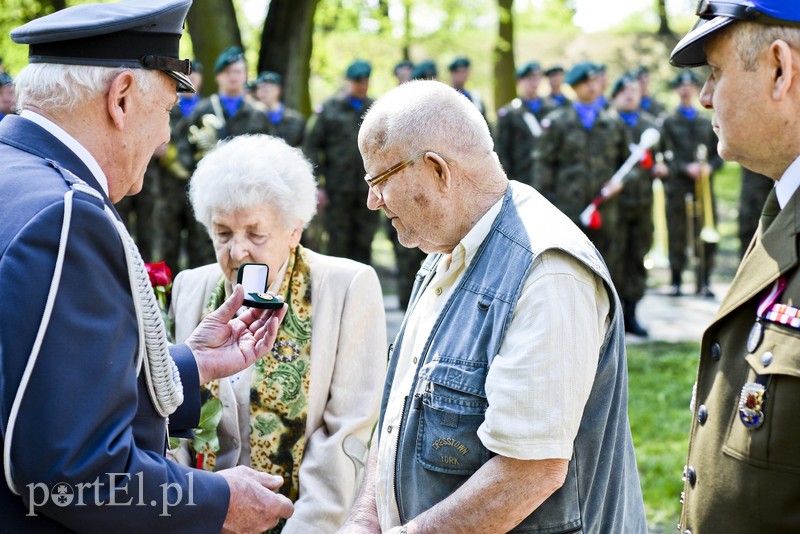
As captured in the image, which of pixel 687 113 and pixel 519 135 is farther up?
pixel 687 113

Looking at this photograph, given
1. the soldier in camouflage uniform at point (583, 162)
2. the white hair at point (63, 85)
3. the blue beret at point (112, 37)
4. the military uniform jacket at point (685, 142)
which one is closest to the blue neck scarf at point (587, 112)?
the soldier in camouflage uniform at point (583, 162)

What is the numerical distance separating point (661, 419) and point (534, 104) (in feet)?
24.4

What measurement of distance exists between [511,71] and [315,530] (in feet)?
64.5

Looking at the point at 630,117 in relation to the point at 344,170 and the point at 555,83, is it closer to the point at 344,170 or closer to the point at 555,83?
the point at 555,83

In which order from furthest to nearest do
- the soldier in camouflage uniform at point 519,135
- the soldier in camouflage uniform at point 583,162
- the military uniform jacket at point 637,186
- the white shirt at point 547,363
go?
the soldier in camouflage uniform at point 519,135 < the military uniform jacket at point 637,186 < the soldier in camouflage uniform at point 583,162 < the white shirt at point 547,363

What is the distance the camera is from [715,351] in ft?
7.64

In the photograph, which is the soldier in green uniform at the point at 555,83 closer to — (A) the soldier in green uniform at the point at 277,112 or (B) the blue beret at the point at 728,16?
(A) the soldier in green uniform at the point at 277,112

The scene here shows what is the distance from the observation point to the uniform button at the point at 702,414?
2328mm

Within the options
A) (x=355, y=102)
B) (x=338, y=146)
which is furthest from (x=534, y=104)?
(x=338, y=146)

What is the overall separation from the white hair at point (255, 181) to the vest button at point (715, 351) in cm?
161

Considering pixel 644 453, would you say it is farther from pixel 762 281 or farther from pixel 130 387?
pixel 130 387

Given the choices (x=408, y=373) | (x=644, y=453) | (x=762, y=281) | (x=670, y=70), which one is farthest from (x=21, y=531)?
(x=670, y=70)

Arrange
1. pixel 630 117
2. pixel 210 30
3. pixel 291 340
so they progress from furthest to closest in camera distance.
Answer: pixel 210 30 < pixel 630 117 < pixel 291 340

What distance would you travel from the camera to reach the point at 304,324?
3357mm
